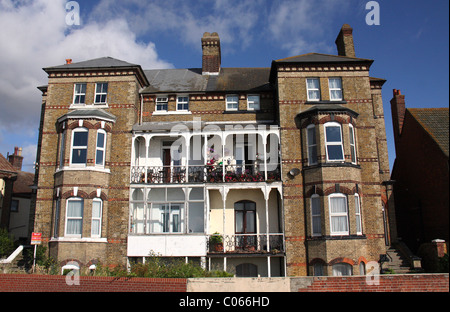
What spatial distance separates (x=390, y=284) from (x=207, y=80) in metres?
15.3

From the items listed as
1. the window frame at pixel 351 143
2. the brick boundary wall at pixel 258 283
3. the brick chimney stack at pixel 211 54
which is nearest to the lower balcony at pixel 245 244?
the brick boundary wall at pixel 258 283

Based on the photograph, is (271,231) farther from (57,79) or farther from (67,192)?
(57,79)

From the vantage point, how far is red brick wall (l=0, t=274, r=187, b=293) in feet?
43.1

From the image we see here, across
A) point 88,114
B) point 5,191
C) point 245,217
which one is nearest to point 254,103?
point 245,217

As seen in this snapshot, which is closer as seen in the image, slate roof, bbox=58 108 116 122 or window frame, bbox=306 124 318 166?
window frame, bbox=306 124 318 166

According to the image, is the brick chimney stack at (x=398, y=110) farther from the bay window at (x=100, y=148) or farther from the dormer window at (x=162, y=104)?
the bay window at (x=100, y=148)

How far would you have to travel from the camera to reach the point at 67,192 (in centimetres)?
1834

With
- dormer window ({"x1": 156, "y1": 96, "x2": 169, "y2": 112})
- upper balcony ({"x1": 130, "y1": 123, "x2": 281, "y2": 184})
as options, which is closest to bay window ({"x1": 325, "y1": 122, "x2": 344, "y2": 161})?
upper balcony ({"x1": 130, "y1": 123, "x2": 281, "y2": 184})

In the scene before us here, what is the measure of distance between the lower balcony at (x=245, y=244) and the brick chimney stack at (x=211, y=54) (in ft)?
35.6

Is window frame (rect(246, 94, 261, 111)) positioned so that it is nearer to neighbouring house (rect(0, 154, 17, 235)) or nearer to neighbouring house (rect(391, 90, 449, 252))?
neighbouring house (rect(391, 90, 449, 252))

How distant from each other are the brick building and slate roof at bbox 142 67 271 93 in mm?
308

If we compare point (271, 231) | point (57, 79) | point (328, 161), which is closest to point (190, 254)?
point (271, 231)
